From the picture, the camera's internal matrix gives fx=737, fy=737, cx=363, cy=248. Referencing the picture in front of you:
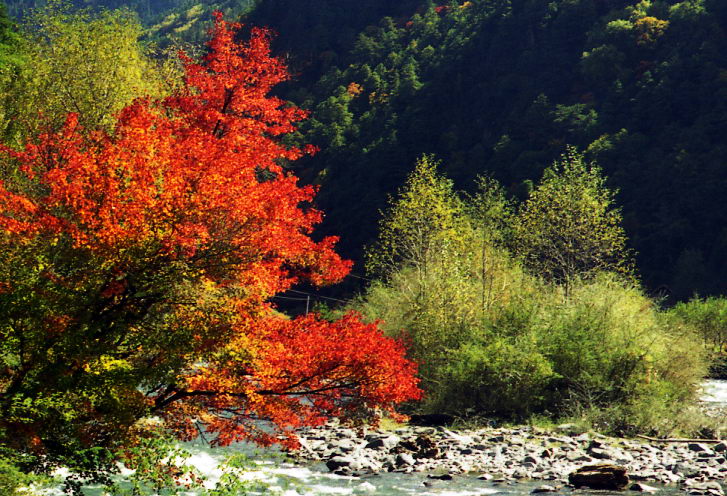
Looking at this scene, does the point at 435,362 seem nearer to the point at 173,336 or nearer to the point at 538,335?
the point at 538,335

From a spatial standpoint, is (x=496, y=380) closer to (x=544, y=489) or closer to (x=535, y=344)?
(x=535, y=344)

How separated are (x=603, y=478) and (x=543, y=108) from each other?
78.7m

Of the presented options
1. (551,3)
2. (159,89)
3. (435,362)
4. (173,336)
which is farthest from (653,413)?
(551,3)

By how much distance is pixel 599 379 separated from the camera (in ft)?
93.9

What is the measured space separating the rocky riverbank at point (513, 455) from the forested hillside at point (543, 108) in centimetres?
5486

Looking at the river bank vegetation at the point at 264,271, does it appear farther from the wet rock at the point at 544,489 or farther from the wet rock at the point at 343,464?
the wet rock at the point at 544,489

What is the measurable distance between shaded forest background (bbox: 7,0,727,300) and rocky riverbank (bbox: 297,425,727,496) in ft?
129

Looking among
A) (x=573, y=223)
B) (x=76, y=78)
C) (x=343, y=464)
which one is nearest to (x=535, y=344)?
(x=573, y=223)

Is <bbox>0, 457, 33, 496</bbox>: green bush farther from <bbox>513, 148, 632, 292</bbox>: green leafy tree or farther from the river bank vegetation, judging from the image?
<bbox>513, 148, 632, 292</bbox>: green leafy tree

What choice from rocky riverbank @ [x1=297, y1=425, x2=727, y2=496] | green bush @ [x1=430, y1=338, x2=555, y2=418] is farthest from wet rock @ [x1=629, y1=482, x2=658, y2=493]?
green bush @ [x1=430, y1=338, x2=555, y2=418]

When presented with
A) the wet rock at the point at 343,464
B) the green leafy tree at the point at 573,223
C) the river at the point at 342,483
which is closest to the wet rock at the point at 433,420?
the wet rock at the point at 343,464

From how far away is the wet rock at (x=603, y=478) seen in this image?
19.9 m

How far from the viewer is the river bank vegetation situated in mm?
11992

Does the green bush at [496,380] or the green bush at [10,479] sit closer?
the green bush at [10,479]
